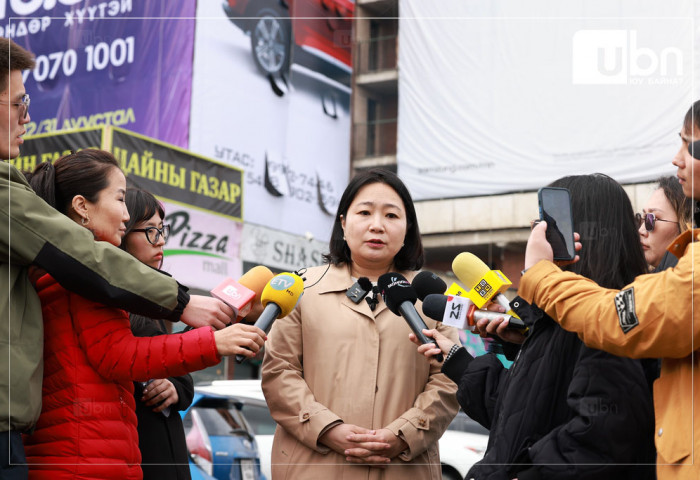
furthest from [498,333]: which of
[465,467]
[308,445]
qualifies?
[465,467]

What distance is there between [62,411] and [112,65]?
564 inches

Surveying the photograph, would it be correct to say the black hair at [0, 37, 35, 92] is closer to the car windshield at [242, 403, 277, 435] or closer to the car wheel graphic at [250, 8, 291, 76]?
the car windshield at [242, 403, 277, 435]

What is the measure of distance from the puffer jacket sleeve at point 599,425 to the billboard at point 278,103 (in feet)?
45.8

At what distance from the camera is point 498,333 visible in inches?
128

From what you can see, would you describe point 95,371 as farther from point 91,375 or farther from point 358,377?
point 358,377

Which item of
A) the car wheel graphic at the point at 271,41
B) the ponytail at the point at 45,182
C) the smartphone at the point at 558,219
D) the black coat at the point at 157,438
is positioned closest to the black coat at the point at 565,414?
the smartphone at the point at 558,219

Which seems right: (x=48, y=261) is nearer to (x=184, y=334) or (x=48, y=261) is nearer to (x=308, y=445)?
(x=184, y=334)

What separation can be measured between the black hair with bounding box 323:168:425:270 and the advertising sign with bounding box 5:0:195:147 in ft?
41.1

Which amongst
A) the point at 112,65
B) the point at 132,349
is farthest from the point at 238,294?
the point at 112,65

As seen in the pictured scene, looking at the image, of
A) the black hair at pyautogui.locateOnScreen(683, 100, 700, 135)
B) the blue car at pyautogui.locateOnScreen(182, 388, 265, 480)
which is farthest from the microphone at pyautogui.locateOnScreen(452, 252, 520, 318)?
the blue car at pyautogui.locateOnScreen(182, 388, 265, 480)

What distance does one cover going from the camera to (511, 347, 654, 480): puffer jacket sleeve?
2.69 metres

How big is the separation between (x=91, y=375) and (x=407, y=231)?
1.58m

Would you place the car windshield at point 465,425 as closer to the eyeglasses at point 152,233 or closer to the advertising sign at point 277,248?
the advertising sign at point 277,248

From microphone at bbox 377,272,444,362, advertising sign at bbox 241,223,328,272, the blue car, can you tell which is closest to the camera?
microphone at bbox 377,272,444,362
